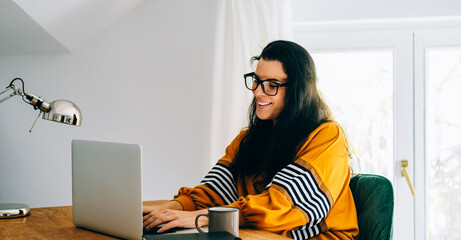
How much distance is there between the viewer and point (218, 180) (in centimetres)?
175

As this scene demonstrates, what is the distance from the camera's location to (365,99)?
97.8 inches

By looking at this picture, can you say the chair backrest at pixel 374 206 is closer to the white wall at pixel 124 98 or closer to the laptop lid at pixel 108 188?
the laptop lid at pixel 108 188

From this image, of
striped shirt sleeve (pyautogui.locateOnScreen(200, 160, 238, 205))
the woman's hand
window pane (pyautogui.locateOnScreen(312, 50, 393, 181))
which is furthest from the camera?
window pane (pyautogui.locateOnScreen(312, 50, 393, 181))

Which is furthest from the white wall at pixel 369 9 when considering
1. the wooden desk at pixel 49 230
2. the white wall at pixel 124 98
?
the wooden desk at pixel 49 230

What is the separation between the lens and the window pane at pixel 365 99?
246 cm

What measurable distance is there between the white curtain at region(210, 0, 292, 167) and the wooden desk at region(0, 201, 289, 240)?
104 centimetres

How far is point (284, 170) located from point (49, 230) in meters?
0.71

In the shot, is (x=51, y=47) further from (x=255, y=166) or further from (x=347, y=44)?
(x=347, y=44)

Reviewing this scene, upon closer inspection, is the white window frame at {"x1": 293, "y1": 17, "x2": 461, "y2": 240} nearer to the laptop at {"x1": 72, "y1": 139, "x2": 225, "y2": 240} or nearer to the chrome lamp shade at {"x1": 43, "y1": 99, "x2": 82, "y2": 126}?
the chrome lamp shade at {"x1": 43, "y1": 99, "x2": 82, "y2": 126}

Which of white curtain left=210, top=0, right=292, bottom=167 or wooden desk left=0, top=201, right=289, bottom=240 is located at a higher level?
white curtain left=210, top=0, right=292, bottom=167

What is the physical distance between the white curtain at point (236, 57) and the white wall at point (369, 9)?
15 cm

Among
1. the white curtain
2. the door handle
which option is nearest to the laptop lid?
the white curtain

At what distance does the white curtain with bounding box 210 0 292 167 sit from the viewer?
2.37 meters

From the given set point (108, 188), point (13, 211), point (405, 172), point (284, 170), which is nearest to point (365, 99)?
point (405, 172)
